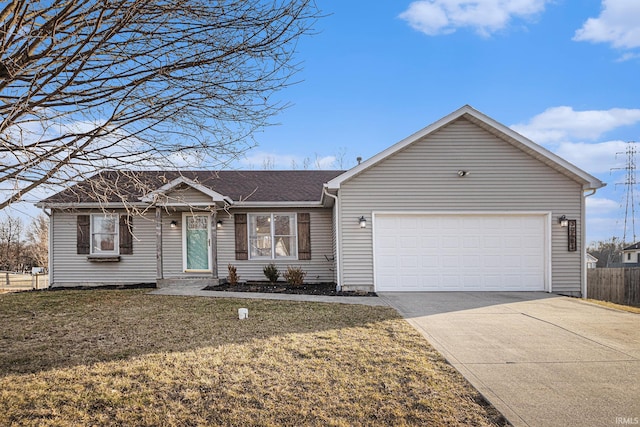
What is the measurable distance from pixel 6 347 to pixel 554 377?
22.9 feet

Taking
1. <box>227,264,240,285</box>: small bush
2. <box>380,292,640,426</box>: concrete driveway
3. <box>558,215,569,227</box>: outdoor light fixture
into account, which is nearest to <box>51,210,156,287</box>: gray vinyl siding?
<box>227,264,240,285</box>: small bush

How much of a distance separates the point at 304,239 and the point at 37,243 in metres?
29.1

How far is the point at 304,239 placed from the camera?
12500mm

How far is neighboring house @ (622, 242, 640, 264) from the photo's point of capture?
33.7 metres

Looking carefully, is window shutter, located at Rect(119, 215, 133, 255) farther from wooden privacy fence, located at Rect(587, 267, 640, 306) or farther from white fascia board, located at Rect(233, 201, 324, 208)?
wooden privacy fence, located at Rect(587, 267, 640, 306)

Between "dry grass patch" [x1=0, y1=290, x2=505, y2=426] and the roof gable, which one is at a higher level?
the roof gable

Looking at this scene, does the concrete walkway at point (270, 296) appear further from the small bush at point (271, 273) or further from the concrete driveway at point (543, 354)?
the small bush at point (271, 273)

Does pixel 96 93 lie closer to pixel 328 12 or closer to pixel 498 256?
pixel 328 12

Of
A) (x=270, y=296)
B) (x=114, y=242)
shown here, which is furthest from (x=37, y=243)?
(x=270, y=296)

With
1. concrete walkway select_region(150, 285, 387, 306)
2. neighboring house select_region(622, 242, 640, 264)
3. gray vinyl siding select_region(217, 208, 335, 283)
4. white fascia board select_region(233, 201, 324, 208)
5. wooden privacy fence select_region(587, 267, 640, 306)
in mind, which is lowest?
neighboring house select_region(622, 242, 640, 264)

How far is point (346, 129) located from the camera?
43.8 ft

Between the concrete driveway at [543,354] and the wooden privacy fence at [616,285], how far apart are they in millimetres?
6084

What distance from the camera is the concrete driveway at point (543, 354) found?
326cm

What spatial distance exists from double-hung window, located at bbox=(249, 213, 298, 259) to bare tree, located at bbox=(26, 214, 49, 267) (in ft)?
81.7
